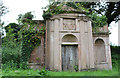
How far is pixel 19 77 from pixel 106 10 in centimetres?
1719

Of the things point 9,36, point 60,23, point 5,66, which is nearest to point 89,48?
point 60,23

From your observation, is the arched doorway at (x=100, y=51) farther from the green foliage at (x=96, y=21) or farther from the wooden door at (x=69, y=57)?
the wooden door at (x=69, y=57)

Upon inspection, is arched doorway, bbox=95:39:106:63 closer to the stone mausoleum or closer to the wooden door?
the stone mausoleum

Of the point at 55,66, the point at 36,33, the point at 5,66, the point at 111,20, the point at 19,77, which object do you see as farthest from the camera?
the point at 111,20

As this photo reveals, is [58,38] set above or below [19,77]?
above

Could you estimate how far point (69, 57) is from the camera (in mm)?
10336

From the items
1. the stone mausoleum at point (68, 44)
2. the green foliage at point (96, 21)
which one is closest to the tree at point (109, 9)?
the green foliage at point (96, 21)

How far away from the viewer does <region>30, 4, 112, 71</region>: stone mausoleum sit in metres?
9.85

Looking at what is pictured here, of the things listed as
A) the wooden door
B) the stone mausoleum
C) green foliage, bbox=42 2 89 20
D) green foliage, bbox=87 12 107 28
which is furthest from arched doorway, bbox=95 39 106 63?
green foliage, bbox=42 2 89 20

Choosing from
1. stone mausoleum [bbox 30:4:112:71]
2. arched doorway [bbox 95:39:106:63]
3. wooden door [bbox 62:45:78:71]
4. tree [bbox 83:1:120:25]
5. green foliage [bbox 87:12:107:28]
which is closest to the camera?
stone mausoleum [bbox 30:4:112:71]

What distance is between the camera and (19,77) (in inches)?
238

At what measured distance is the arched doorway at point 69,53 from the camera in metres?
10.1

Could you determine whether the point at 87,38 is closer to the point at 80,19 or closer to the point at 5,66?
the point at 80,19

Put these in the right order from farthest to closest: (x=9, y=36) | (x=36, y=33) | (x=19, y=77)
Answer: (x=9, y=36)
(x=36, y=33)
(x=19, y=77)
